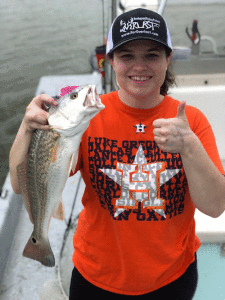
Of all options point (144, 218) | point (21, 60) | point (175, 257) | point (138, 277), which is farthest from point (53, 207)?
point (21, 60)

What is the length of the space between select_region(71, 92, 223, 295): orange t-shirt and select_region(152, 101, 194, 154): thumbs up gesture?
263 mm

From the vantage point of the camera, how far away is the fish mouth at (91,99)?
1.14m

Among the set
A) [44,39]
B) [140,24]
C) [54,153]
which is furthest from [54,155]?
[44,39]

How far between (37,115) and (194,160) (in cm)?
64

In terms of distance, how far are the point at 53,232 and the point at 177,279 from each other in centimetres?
165

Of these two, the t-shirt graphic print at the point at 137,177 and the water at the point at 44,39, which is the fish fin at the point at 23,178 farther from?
the water at the point at 44,39

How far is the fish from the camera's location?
3.84 feet

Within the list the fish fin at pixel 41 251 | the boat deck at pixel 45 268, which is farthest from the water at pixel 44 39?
the fish fin at pixel 41 251

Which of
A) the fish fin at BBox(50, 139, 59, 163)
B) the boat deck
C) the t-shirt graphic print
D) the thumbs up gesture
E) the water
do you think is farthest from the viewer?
the water

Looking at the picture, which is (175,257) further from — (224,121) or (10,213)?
(224,121)

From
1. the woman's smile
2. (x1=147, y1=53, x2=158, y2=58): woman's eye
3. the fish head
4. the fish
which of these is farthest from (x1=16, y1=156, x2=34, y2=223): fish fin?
(x1=147, y1=53, x2=158, y2=58): woman's eye

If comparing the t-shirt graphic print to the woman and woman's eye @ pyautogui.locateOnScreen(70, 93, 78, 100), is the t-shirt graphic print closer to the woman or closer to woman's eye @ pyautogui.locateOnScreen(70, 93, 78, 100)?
the woman

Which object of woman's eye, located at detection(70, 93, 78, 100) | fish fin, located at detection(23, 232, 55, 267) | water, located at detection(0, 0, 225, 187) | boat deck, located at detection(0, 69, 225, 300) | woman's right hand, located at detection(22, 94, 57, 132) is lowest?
boat deck, located at detection(0, 69, 225, 300)

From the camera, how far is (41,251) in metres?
1.44
